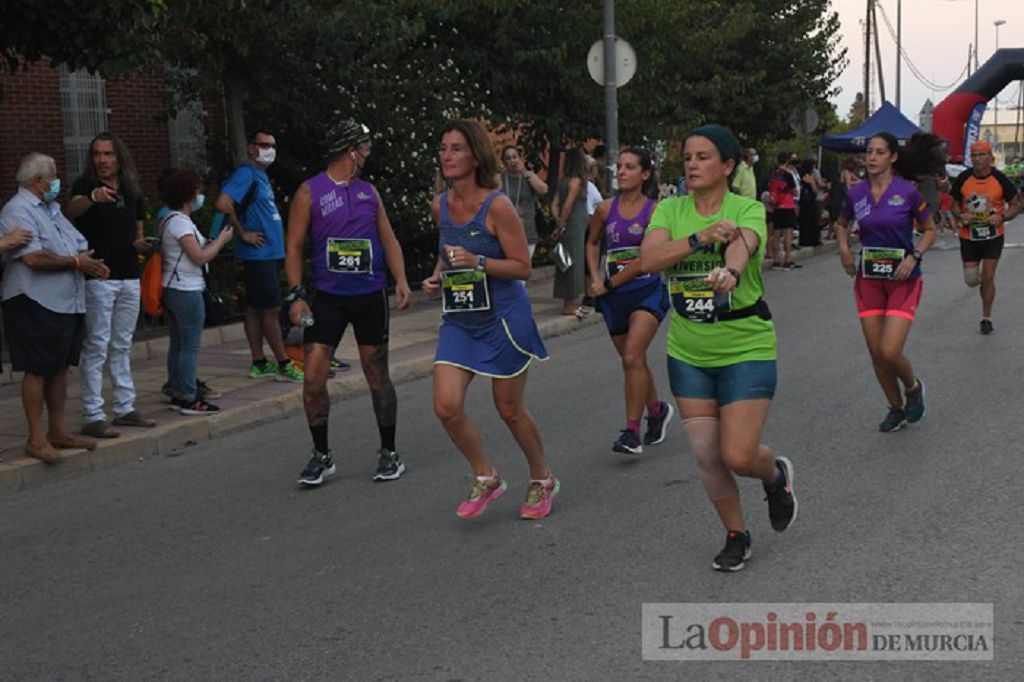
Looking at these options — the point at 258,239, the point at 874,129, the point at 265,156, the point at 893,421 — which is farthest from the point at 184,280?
the point at 874,129

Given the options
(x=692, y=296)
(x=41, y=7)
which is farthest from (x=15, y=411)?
(x=692, y=296)

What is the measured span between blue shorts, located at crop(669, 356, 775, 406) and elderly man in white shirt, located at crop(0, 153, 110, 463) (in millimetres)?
4128

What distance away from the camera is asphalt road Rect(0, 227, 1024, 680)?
4520 mm

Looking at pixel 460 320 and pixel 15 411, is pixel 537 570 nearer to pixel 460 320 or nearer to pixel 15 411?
pixel 460 320

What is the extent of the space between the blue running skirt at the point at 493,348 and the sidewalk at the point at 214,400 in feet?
9.76

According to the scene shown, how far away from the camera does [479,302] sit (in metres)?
6.12

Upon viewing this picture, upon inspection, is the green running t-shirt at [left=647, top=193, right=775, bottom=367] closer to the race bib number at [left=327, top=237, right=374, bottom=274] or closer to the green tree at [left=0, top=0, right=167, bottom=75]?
the race bib number at [left=327, top=237, right=374, bottom=274]

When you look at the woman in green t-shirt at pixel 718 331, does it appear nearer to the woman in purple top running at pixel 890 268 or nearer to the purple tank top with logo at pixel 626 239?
the purple tank top with logo at pixel 626 239

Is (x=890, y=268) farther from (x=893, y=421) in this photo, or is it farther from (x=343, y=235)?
(x=343, y=235)

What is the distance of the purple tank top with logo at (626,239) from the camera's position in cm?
748

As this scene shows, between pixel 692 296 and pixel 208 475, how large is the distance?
3.77m

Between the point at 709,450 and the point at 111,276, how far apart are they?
486cm

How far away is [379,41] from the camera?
48.0 feet

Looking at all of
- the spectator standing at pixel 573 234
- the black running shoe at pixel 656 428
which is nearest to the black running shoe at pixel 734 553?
the black running shoe at pixel 656 428
